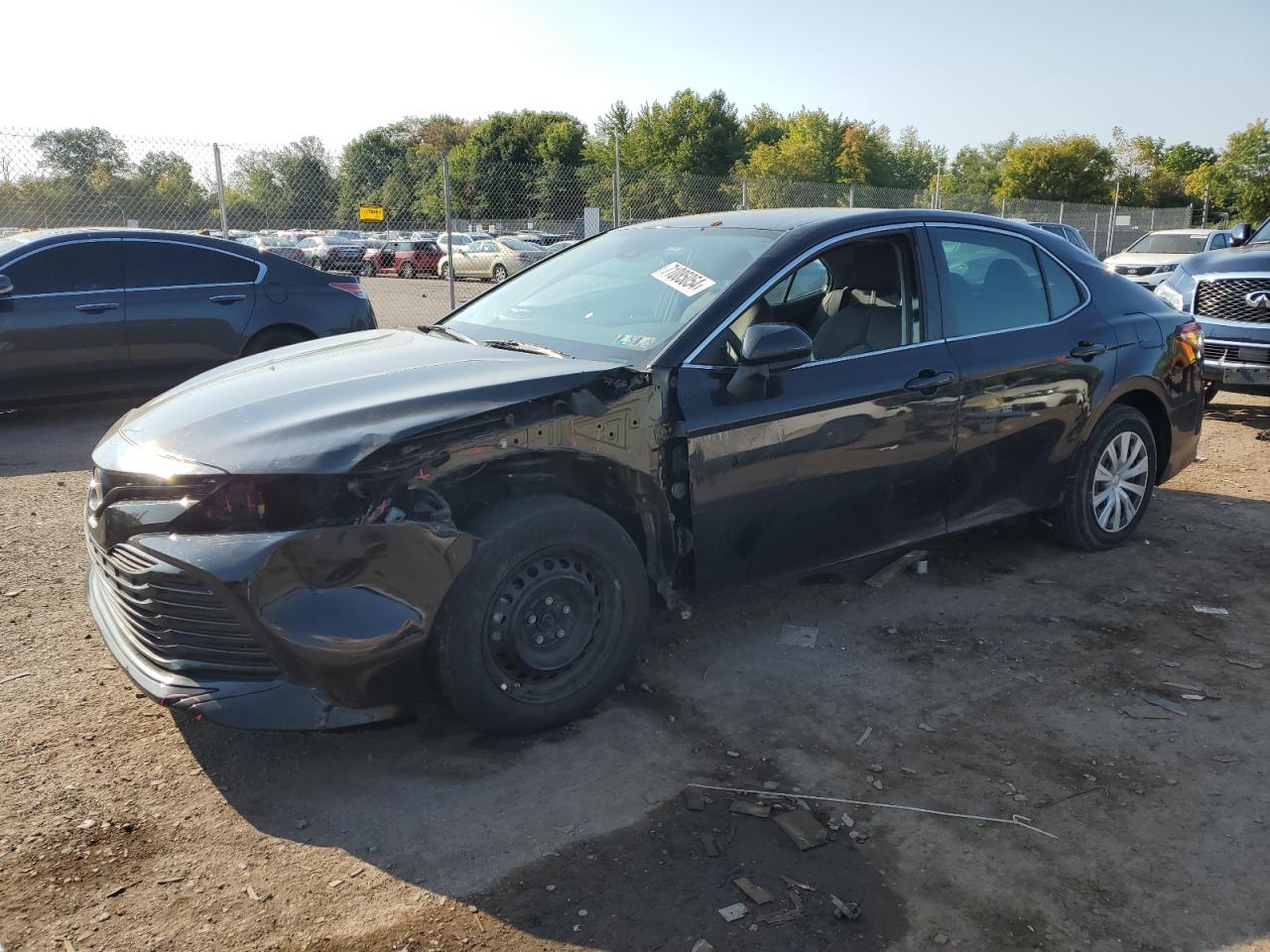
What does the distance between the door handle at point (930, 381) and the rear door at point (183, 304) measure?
6088 millimetres

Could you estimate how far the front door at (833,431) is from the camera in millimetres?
3660

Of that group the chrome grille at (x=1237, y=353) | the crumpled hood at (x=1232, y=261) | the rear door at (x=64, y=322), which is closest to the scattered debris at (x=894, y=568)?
the chrome grille at (x=1237, y=353)

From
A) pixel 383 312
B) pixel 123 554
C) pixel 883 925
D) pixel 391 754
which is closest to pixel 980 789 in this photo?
pixel 883 925

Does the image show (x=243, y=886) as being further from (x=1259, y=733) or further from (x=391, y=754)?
(x=1259, y=733)

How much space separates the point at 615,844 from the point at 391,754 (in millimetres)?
898

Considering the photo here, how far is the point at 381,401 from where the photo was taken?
3.14 meters

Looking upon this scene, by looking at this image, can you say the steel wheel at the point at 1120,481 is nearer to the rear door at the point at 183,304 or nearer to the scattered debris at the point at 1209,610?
the scattered debris at the point at 1209,610

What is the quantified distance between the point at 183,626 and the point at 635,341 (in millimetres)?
1838

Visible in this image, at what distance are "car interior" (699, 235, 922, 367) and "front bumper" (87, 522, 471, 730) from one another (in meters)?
1.95

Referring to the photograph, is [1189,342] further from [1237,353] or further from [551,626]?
[551,626]

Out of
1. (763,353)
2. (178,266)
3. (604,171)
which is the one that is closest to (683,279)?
(763,353)

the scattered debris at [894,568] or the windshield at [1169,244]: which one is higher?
the windshield at [1169,244]

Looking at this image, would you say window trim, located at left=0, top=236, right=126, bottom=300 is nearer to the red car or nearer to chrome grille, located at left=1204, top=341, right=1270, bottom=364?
chrome grille, located at left=1204, top=341, right=1270, bottom=364

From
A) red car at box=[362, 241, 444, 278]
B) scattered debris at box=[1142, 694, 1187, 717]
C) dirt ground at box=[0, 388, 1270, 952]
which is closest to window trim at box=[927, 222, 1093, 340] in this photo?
dirt ground at box=[0, 388, 1270, 952]
